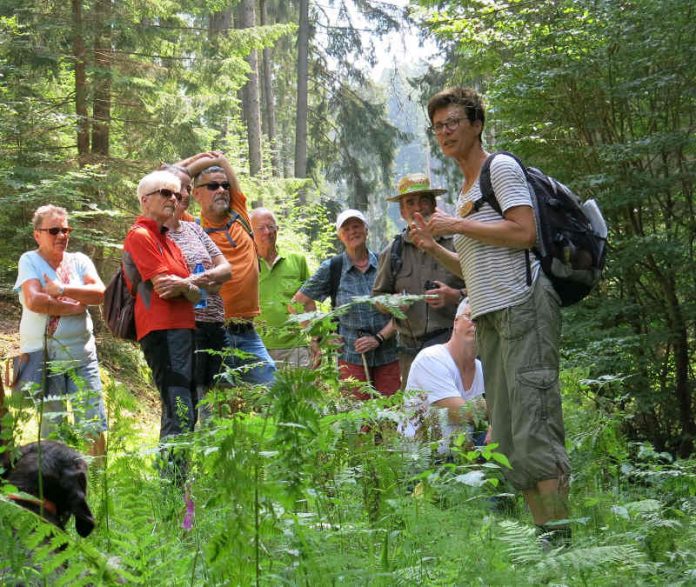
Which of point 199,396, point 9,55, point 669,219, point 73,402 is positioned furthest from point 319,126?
point 73,402

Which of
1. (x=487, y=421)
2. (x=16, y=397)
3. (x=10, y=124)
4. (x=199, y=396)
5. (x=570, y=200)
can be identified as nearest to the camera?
(x=16, y=397)

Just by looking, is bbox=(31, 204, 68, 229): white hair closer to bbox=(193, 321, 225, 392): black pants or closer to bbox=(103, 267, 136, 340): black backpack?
bbox=(103, 267, 136, 340): black backpack

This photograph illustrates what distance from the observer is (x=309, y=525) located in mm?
2369

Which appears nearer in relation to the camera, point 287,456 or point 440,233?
point 287,456

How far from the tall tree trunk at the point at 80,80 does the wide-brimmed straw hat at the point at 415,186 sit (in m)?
8.69

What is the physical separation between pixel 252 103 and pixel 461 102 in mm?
20710

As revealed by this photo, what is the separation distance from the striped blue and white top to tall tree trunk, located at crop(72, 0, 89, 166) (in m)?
10.8

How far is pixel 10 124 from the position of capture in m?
12.8

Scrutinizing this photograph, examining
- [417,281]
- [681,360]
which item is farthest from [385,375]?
[681,360]

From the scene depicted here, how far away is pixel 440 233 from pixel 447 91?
70 centimetres

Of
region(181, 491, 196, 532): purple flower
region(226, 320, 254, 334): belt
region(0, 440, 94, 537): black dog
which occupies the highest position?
region(226, 320, 254, 334): belt

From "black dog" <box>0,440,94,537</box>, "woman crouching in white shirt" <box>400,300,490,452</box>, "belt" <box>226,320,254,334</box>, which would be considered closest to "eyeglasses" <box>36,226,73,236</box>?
"belt" <box>226,320,254,334</box>

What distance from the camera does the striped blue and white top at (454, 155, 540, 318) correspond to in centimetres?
383

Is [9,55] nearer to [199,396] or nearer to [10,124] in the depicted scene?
[10,124]
